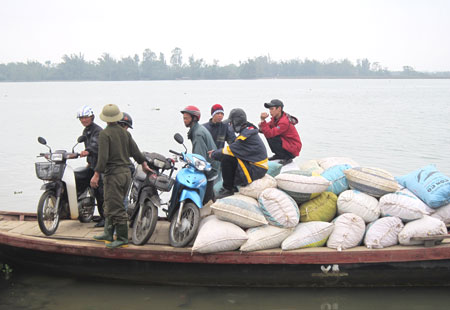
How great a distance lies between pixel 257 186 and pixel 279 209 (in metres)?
0.51

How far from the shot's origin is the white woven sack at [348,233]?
230 inches

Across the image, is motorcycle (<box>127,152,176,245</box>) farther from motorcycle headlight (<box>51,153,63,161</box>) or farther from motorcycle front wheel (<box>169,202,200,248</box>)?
motorcycle headlight (<box>51,153,63,161</box>)

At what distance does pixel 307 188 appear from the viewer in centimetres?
603

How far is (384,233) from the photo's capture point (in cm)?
582

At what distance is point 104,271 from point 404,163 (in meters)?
14.1

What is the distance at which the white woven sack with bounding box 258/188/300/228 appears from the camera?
19.2ft

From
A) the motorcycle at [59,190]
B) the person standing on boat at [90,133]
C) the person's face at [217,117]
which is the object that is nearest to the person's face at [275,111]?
the person's face at [217,117]

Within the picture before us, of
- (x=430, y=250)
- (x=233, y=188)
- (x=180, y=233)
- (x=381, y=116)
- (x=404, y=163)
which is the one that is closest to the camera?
(x=430, y=250)

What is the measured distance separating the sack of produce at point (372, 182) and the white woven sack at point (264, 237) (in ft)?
3.35

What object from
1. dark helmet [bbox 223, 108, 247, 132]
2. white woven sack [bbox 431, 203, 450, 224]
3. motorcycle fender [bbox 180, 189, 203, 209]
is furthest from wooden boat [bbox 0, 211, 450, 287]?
dark helmet [bbox 223, 108, 247, 132]

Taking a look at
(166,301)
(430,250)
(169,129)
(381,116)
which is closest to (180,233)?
(166,301)

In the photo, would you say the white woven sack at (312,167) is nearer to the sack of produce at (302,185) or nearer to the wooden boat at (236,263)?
the sack of produce at (302,185)

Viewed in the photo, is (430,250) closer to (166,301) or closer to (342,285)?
(342,285)

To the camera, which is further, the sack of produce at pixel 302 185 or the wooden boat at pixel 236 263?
the sack of produce at pixel 302 185
